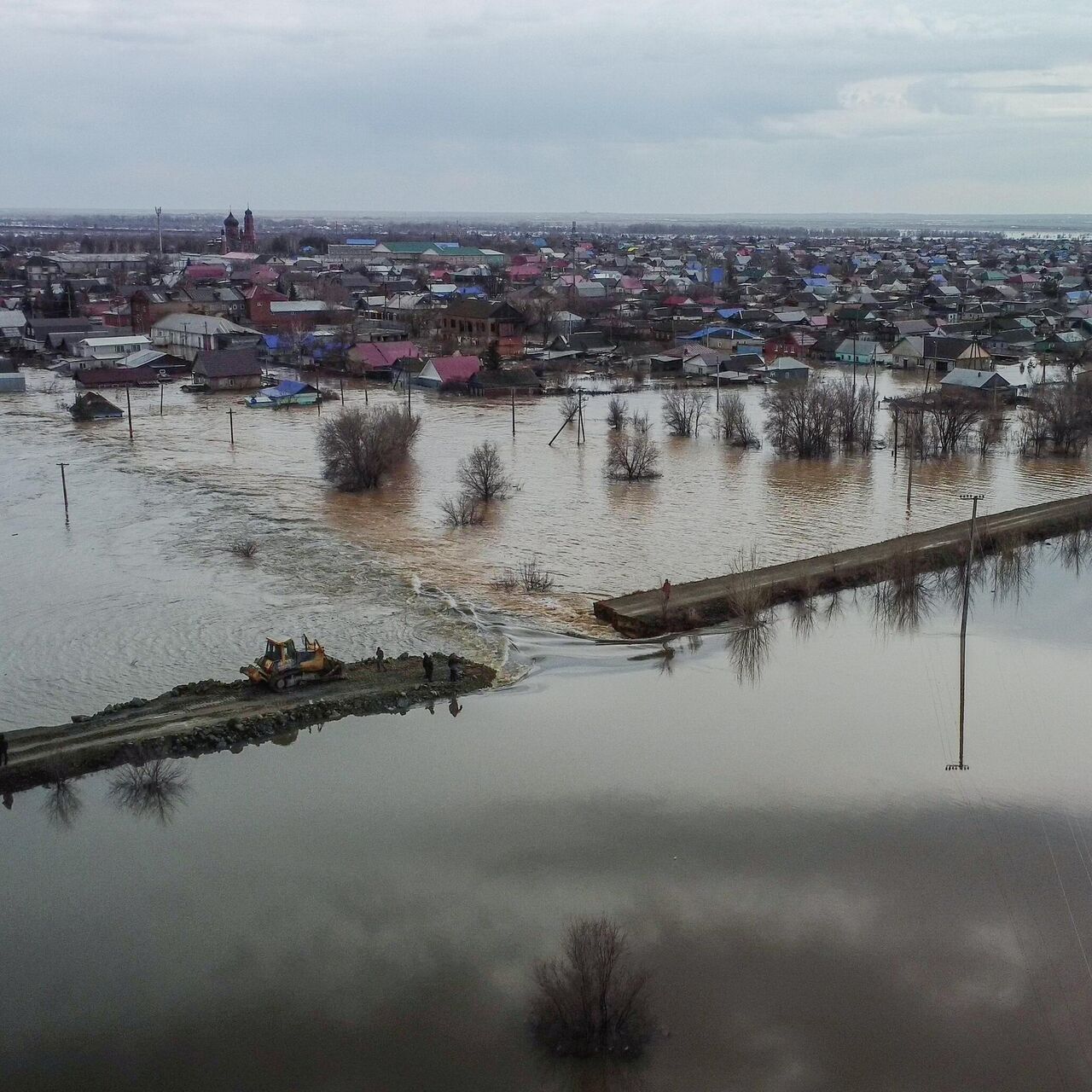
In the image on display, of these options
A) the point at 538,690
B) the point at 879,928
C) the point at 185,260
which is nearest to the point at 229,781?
the point at 538,690

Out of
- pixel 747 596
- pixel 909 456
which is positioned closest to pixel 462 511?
pixel 747 596

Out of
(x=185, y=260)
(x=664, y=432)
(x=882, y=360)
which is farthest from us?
(x=185, y=260)

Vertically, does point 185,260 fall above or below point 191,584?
above

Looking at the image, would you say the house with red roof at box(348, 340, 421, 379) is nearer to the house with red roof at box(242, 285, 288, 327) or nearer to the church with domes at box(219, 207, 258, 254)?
the house with red roof at box(242, 285, 288, 327)

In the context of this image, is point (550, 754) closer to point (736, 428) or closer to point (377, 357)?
point (736, 428)

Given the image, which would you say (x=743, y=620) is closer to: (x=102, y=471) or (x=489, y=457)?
(x=489, y=457)

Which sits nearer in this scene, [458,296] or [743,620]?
[743,620]

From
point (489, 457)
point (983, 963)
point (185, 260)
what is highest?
point (185, 260)
